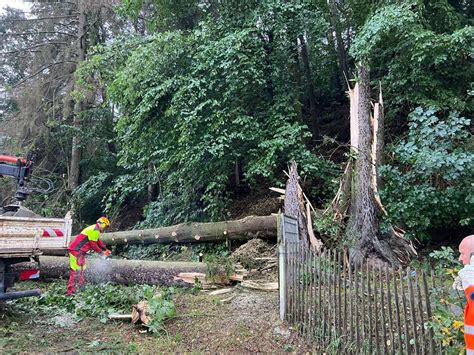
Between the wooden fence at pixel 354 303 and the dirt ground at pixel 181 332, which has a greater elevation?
the wooden fence at pixel 354 303

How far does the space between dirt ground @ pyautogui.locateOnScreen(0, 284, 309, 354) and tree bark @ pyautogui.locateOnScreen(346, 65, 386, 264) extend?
239 cm

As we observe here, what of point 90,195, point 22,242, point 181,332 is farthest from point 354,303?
point 90,195

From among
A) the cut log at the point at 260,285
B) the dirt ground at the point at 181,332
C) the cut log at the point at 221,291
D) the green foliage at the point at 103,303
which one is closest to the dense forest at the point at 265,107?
the cut log at the point at 260,285

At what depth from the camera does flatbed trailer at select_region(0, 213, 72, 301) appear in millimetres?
6230

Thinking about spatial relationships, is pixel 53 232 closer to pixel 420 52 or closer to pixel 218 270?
pixel 218 270

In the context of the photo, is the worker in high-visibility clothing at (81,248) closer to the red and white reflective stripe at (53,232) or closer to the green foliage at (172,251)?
the red and white reflective stripe at (53,232)

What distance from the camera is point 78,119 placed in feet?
58.3

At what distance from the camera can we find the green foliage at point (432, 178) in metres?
7.30

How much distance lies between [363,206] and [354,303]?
445 centimetres

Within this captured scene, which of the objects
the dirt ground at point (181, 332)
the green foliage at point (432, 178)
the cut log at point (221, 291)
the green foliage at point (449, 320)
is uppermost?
the green foliage at point (432, 178)

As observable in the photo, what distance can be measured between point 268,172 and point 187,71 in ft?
13.7

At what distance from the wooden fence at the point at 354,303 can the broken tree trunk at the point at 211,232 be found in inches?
153

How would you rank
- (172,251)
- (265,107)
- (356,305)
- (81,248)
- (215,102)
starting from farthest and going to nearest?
(265,107), (172,251), (215,102), (81,248), (356,305)

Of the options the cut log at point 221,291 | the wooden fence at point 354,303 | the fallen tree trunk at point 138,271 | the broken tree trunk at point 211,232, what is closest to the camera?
the wooden fence at point 354,303
